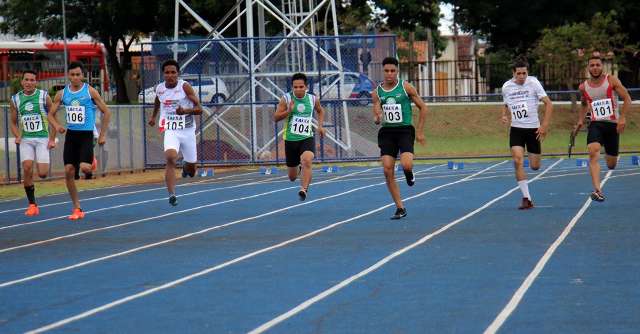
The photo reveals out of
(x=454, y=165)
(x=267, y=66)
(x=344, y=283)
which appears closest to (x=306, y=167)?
(x=344, y=283)

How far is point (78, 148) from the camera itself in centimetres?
1712

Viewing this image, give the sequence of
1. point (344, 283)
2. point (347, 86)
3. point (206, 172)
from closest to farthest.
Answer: point (344, 283), point (206, 172), point (347, 86)

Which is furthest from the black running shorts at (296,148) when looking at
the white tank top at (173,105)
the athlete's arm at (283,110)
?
A: the white tank top at (173,105)

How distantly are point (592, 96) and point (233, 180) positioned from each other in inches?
429

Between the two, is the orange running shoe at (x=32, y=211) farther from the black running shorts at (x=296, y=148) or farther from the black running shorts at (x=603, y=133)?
the black running shorts at (x=603, y=133)

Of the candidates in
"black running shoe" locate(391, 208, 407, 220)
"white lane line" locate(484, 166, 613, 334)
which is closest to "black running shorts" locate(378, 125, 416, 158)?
"black running shoe" locate(391, 208, 407, 220)

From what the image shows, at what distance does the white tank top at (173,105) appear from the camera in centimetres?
1761

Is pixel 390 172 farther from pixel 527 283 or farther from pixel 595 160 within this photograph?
pixel 527 283

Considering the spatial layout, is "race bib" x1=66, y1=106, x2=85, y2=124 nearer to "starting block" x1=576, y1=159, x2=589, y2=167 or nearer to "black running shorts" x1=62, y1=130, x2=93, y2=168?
"black running shorts" x1=62, y1=130, x2=93, y2=168

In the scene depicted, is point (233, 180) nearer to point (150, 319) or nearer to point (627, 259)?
point (627, 259)

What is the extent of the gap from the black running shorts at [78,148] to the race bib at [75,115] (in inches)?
5.3

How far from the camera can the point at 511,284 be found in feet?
33.0

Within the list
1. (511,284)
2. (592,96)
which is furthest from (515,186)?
(511,284)

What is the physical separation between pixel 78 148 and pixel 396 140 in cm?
409
